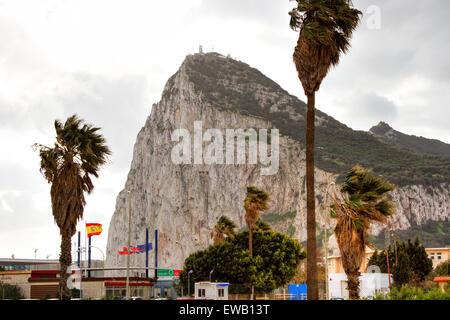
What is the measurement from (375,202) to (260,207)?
40415 mm

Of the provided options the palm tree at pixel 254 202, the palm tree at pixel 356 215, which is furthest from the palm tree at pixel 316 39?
the palm tree at pixel 254 202

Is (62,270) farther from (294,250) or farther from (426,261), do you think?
(426,261)

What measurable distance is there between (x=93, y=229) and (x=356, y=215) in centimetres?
8679

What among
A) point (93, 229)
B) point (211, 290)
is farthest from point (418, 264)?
point (93, 229)

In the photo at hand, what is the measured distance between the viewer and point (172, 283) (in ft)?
410

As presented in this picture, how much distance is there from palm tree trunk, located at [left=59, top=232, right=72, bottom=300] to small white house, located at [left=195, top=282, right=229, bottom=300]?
68.2 ft

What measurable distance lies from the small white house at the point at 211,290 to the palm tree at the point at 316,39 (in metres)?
31.0

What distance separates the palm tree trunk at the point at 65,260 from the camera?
33.9m

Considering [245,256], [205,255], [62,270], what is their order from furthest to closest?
[205,255], [245,256], [62,270]

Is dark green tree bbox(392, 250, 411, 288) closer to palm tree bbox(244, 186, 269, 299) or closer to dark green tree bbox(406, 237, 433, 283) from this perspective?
dark green tree bbox(406, 237, 433, 283)

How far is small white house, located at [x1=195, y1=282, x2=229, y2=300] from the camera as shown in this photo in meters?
53.8

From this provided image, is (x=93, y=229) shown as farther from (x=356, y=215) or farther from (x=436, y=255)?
(x=356, y=215)
